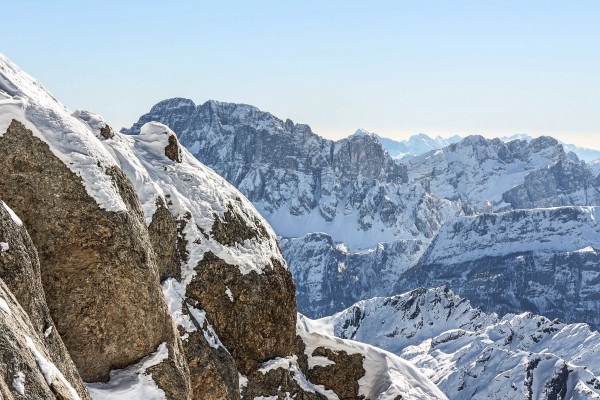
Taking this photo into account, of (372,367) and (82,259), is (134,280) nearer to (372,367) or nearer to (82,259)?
(82,259)

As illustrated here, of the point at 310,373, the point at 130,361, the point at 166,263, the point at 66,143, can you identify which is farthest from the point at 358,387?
the point at 66,143

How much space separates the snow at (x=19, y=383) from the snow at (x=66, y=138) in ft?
54.1

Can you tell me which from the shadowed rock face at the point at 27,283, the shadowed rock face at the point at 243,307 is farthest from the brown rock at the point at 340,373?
the shadowed rock face at the point at 27,283

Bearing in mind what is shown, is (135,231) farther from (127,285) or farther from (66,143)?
(66,143)

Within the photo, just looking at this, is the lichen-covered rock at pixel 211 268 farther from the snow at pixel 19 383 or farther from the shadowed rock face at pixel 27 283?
the snow at pixel 19 383

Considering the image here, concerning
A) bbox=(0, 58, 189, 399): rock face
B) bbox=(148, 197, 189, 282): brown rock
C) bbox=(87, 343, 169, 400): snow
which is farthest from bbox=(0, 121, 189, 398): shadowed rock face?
bbox=(148, 197, 189, 282): brown rock

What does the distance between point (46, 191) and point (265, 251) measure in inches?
754

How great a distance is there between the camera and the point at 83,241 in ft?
117

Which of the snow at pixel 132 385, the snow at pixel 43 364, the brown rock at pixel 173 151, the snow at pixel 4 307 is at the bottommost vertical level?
the snow at pixel 132 385

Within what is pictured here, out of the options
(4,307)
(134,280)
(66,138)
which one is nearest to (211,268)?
(134,280)

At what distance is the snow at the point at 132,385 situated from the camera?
3497 cm

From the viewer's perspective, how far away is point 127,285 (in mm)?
37000

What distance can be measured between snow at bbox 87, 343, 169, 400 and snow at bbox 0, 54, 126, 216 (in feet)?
24.1

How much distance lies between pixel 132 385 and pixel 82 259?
20.0 feet
